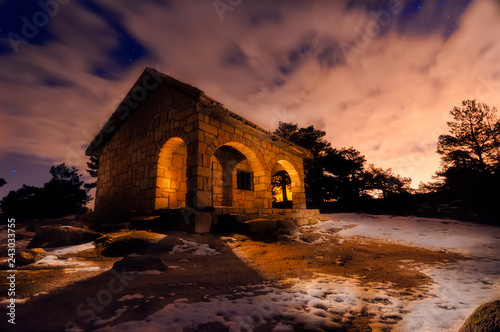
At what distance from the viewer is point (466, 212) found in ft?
33.8

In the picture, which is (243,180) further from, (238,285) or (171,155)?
(238,285)

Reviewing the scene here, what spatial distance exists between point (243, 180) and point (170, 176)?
4506 mm

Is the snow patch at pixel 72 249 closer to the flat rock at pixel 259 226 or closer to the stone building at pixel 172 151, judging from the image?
the stone building at pixel 172 151

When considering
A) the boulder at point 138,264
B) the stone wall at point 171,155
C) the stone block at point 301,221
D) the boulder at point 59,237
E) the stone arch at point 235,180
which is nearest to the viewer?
the boulder at point 138,264

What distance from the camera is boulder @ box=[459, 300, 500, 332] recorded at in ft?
4.69

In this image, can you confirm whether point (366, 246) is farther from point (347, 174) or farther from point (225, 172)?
point (347, 174)

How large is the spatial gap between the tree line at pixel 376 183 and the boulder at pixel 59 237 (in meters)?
13.9

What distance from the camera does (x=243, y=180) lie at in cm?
1157

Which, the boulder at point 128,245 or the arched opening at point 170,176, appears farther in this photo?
the arched opening at point 170,176

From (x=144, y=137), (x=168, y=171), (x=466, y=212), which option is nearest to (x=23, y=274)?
(x=168, y=171)

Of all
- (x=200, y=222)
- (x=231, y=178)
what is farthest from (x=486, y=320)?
(x=231, y=178)

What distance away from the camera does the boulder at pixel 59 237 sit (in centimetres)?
435

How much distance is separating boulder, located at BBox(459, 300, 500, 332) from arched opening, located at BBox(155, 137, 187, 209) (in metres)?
7.02

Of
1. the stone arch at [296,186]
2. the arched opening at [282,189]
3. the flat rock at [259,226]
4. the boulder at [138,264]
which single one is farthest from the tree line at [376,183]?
the boulder at [138,264]
